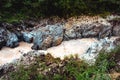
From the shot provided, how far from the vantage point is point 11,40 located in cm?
1024

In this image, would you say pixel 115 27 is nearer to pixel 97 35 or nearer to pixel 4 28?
pixel 97 35

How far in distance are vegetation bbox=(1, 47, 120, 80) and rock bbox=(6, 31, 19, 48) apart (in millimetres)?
1622

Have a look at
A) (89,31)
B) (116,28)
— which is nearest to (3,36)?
(89,31)

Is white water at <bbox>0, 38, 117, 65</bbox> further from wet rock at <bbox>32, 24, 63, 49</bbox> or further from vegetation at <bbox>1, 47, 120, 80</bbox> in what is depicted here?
vegetation at <bbox>1, 47, 120, 80</bbox>

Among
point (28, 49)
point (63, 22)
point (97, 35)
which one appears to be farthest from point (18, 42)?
point (97, 35)

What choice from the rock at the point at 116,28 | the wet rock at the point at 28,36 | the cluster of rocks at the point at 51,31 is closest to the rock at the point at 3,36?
the cluster of rocks at the point at 51,31

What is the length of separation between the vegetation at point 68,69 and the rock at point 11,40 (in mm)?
1622

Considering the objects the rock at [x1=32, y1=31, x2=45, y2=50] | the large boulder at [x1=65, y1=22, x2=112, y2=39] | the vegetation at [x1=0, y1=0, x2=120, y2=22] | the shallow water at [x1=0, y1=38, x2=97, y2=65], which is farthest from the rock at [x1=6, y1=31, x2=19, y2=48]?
the large boulder at [x1=65, y1=22, x2=112, y2=39]

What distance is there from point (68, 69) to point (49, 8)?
3.80 meters

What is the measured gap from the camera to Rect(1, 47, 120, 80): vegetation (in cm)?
809

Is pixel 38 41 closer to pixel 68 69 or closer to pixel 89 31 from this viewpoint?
pixel 89 31

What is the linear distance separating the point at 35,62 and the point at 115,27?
3347mm

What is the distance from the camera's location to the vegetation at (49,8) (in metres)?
11.4

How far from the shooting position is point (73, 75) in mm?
8219
